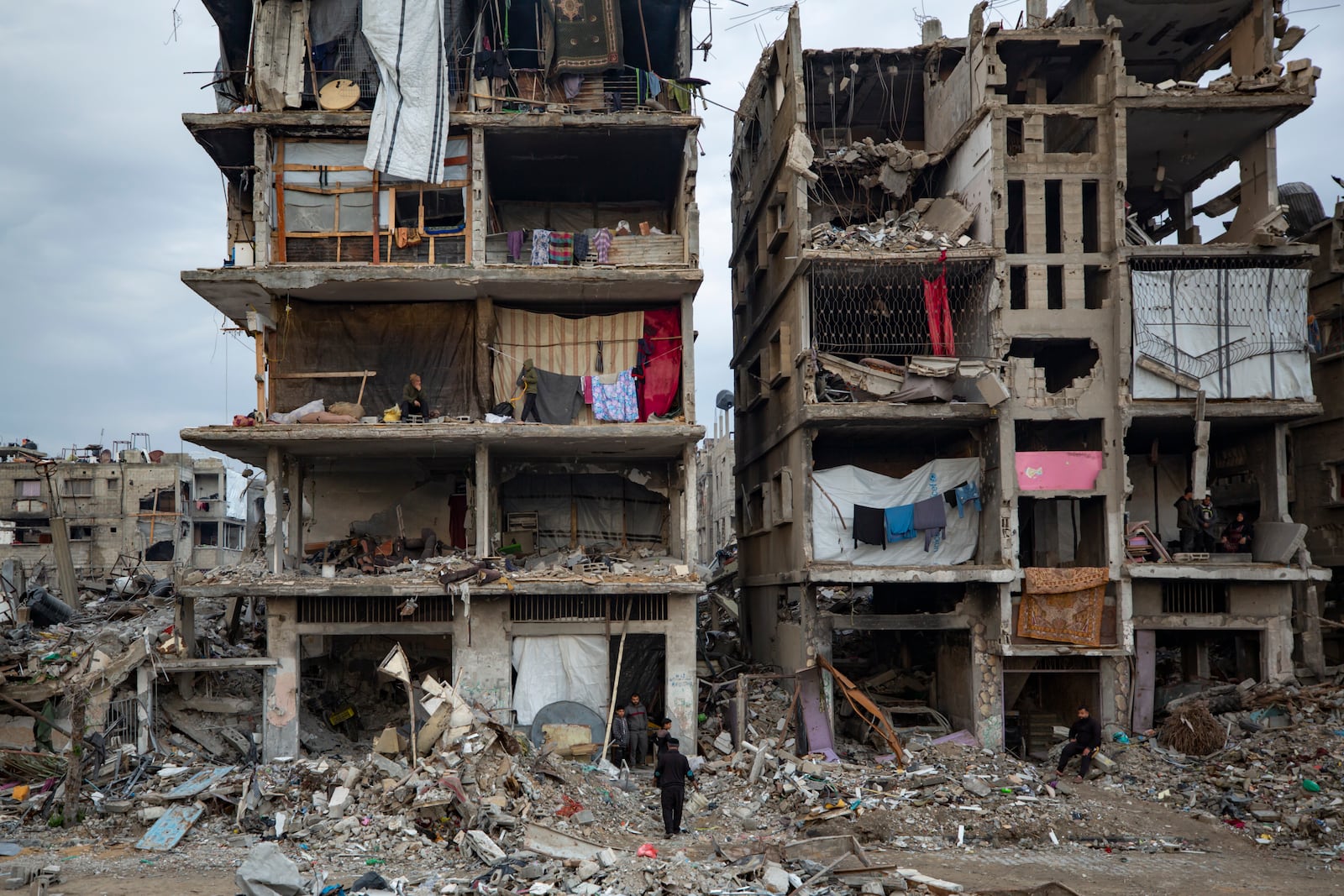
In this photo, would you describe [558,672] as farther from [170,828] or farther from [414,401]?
[170,828]

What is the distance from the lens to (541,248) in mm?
23016

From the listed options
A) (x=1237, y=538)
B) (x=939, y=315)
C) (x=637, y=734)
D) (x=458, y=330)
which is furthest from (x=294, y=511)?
(x=1237, y=538)

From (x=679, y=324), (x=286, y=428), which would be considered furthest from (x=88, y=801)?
(x=679, y=324)

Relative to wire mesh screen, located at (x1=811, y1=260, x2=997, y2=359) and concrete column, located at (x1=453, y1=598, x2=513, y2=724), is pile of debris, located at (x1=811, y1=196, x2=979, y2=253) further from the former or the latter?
concrete column, located at (x1=453, y1=598, x2=513, y2=724)

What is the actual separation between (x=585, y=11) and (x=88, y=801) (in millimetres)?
17900

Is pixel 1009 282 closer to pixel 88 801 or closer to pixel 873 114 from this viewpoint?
pixel 873 114

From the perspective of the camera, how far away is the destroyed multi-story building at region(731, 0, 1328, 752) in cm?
2361

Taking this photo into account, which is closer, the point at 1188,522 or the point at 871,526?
the point at 871,526

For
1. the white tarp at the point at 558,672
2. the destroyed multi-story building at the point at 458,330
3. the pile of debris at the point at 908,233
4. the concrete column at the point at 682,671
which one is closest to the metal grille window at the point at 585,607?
the destroyed multi-story building at the point at 458,330

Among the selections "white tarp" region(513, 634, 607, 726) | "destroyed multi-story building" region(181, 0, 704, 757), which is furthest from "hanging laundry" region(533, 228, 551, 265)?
"white tarp" region(513, 634, 607, 726)

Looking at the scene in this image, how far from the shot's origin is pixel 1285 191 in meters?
31.5

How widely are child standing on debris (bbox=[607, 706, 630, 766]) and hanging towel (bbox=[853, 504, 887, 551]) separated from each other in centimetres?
653

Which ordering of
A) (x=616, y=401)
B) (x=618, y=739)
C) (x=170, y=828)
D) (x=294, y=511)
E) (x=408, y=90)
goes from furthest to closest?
(x=294, y=511), (x=616, y=401), (x=408, y=90), (x=618, y=739), (x=170, y=828)

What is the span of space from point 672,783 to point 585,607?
19.9 ft
